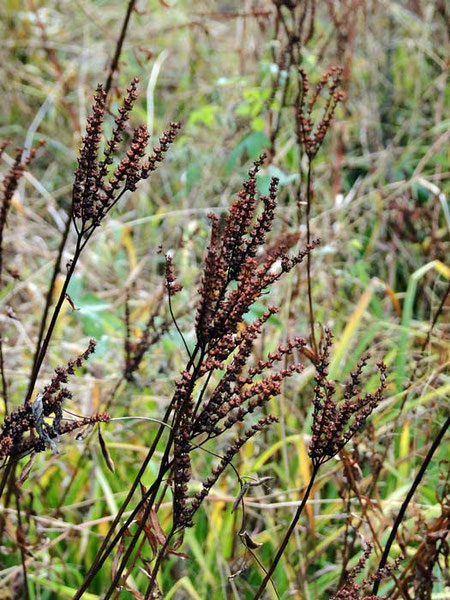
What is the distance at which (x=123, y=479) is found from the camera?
2.26m

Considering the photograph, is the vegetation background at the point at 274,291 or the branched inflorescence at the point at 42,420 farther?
the vegetation background at the point at 274,291

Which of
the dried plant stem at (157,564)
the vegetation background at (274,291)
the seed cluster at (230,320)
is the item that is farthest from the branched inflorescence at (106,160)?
the dried plant stem at (157,564)

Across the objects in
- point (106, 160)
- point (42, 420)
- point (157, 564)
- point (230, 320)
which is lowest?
point (157, 564)

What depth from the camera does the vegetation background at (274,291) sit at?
1909 millimetres

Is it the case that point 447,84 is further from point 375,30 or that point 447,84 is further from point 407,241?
point 407,241

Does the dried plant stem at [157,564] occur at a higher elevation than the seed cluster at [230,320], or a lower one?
lower

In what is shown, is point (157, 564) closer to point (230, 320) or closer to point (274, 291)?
point (230, 320)

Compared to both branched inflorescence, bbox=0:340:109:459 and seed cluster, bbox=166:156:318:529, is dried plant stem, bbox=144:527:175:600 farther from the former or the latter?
branched inflorescence, bbox=0:340:109:459

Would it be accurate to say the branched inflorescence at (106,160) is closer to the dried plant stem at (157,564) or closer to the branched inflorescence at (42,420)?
the branched inflorescence at (42,420)

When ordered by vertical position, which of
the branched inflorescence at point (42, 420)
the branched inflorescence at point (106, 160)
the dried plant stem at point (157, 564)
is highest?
the branched inflorescence at point (106, 160)

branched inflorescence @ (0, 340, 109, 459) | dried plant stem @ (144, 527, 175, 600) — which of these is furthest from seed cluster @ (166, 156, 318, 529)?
branched inflorescence @ (0, 340, 109, 459)

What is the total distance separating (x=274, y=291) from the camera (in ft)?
9.68

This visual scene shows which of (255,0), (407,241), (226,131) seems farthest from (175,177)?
(407,241)

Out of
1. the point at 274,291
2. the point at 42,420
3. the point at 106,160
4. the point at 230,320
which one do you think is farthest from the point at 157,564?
the point at 274,291
